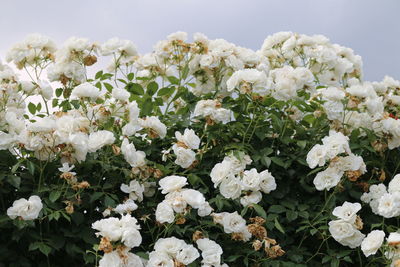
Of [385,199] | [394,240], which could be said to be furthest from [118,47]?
[394,240]

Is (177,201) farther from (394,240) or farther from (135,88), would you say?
(135,88)

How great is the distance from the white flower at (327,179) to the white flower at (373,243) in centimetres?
33

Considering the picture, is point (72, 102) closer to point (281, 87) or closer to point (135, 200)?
point (135, 200)

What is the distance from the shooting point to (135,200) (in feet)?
11.2

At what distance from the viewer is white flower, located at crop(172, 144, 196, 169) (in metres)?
3.32

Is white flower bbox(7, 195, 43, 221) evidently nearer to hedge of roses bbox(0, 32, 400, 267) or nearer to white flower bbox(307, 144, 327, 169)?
hedge of roses bbox(0, 32, 400, 267)

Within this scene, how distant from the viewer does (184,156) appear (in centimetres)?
333

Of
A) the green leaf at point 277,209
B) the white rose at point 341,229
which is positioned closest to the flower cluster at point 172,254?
the green leaf at point 277,209

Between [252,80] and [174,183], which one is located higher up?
[252,80]

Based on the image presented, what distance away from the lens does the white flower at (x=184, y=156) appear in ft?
10.9

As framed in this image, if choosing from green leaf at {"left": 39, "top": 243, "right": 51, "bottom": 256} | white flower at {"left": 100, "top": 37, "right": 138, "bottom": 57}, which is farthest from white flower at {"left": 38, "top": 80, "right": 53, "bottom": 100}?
green leaf at {"left": 39, "top": 243, "right": 51, "bottom": 256}

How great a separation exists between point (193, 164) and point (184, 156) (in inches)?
6.3

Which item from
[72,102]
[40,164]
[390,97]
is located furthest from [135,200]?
[390,97]

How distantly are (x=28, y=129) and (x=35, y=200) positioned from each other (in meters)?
0.35
